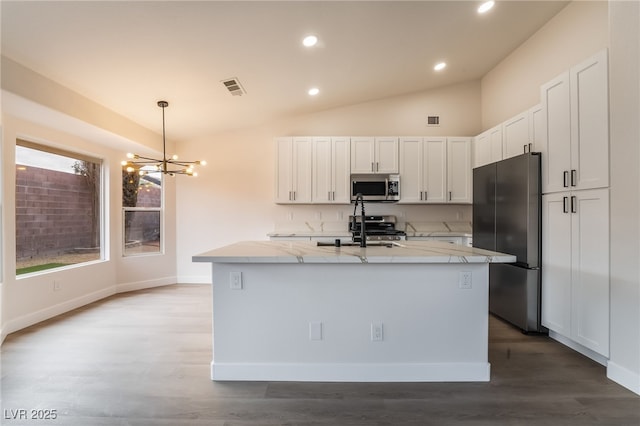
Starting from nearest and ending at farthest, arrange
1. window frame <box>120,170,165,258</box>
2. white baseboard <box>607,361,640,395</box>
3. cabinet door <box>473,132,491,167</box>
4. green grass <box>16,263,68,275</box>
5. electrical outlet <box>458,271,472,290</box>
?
white baseboard <box>607,361,640,395</box> → electrical outlet <box>458,271,472,290</box> → green grass <box>16,263,68,275</box> → cabinet door <box>473,132,491,167</box> → window frame <box>120,170,165,258</box>

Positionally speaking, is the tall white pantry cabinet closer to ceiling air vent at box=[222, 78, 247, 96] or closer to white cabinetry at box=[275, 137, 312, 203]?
white cabinetry at box=[275, 137, 312, 203]

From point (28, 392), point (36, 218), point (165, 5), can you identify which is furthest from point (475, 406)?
point (36, 218)

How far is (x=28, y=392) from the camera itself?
2.01m

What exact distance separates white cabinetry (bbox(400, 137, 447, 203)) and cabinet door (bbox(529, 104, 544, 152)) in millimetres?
1440

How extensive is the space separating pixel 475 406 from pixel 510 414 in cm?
19

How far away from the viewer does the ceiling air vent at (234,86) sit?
11.0 ft

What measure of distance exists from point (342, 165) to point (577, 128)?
2.73 m

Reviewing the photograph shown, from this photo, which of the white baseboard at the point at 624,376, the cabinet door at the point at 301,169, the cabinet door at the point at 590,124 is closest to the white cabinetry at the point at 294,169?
the cabinet door at the point at 301,169

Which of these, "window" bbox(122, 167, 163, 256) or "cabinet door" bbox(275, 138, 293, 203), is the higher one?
"cabinet door" bbox(275, 138, 293, 203)

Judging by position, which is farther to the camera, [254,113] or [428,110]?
[428,110]

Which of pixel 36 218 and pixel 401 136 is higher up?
pixel 401 136

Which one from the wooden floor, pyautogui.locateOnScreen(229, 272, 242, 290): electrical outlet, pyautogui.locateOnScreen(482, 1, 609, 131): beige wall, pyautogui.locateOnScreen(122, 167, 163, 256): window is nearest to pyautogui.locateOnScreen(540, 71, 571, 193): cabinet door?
pyautogui.locateOnScreen(482, 1, 609, 131): beige wall

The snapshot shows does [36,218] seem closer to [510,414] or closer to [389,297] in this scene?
[389,297]

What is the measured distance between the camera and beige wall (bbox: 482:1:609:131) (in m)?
2.84
